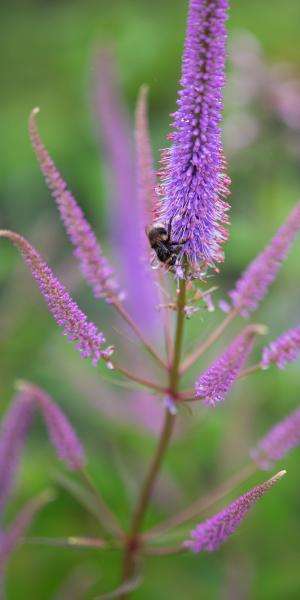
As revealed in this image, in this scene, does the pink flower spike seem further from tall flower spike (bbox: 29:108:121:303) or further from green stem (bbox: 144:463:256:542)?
tall flower spike (bbox: 29:108:121:303)

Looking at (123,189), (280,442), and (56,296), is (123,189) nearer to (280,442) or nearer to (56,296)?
(280,442)

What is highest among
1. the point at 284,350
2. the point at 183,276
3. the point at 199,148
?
the point at 199,148

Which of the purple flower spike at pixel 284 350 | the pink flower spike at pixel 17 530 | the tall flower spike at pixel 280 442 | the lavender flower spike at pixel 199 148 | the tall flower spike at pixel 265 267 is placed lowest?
the pink flower spike at pixel 17 530

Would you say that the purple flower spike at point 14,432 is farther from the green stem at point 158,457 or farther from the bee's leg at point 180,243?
the bee's leg at point 180,243

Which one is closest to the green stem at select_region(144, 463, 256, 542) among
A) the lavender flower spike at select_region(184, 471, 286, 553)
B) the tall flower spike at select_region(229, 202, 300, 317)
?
the lavender flower spike at select_region(184, 471, 286, 553)

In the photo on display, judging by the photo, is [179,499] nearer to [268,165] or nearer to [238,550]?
[238,550]

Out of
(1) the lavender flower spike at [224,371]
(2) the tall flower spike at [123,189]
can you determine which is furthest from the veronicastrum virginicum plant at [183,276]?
(2) the tall flower spike at [123,189]

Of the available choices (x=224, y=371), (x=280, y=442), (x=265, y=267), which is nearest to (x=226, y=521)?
(x=224, y=371)
